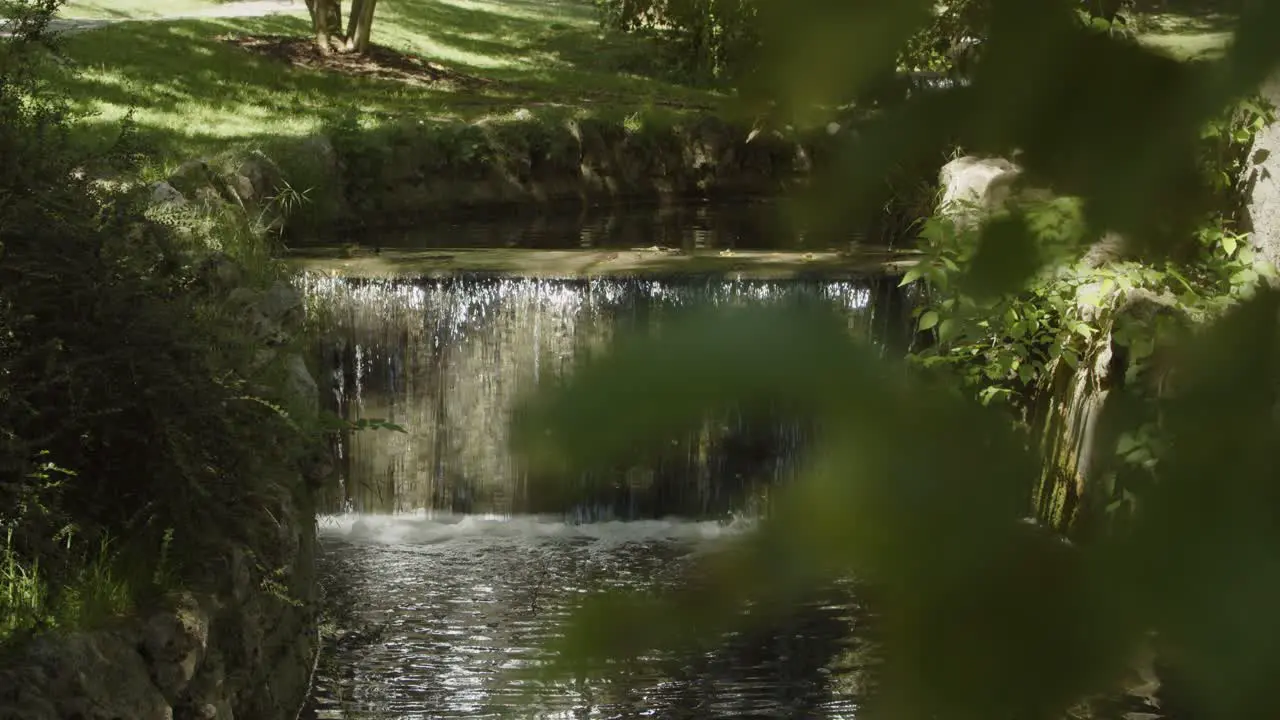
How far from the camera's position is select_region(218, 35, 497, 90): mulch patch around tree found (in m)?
19.1

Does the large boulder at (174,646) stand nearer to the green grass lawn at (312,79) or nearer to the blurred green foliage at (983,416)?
the blurred green foliage at (983,416)

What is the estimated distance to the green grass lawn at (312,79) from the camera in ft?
45.6

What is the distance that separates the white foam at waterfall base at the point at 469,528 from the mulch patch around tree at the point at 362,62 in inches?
414

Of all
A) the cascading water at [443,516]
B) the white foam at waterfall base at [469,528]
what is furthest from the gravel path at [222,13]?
the white foam at waterfall base at [469,528]

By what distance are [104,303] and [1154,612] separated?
505 centimetres

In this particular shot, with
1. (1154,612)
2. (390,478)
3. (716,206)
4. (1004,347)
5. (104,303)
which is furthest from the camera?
(716,206)

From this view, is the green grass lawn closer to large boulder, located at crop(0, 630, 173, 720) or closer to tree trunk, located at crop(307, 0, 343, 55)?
tree trunk, located at crop(307, 0, 343, 55)

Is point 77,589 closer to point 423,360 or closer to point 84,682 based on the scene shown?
point 84,682

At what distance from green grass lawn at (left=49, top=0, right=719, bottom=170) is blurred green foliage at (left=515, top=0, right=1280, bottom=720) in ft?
29.1

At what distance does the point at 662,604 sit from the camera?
593 millimetres

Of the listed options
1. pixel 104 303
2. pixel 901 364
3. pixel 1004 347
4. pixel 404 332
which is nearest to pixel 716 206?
pixel 404 332

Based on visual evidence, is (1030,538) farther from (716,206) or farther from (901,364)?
(716,206)

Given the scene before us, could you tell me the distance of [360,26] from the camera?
20031 millimetres

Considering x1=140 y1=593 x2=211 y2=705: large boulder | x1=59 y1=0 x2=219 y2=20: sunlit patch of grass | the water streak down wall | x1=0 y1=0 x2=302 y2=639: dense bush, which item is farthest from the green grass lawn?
x1=140 y1=593 x2=211 y2=705: large boulder
